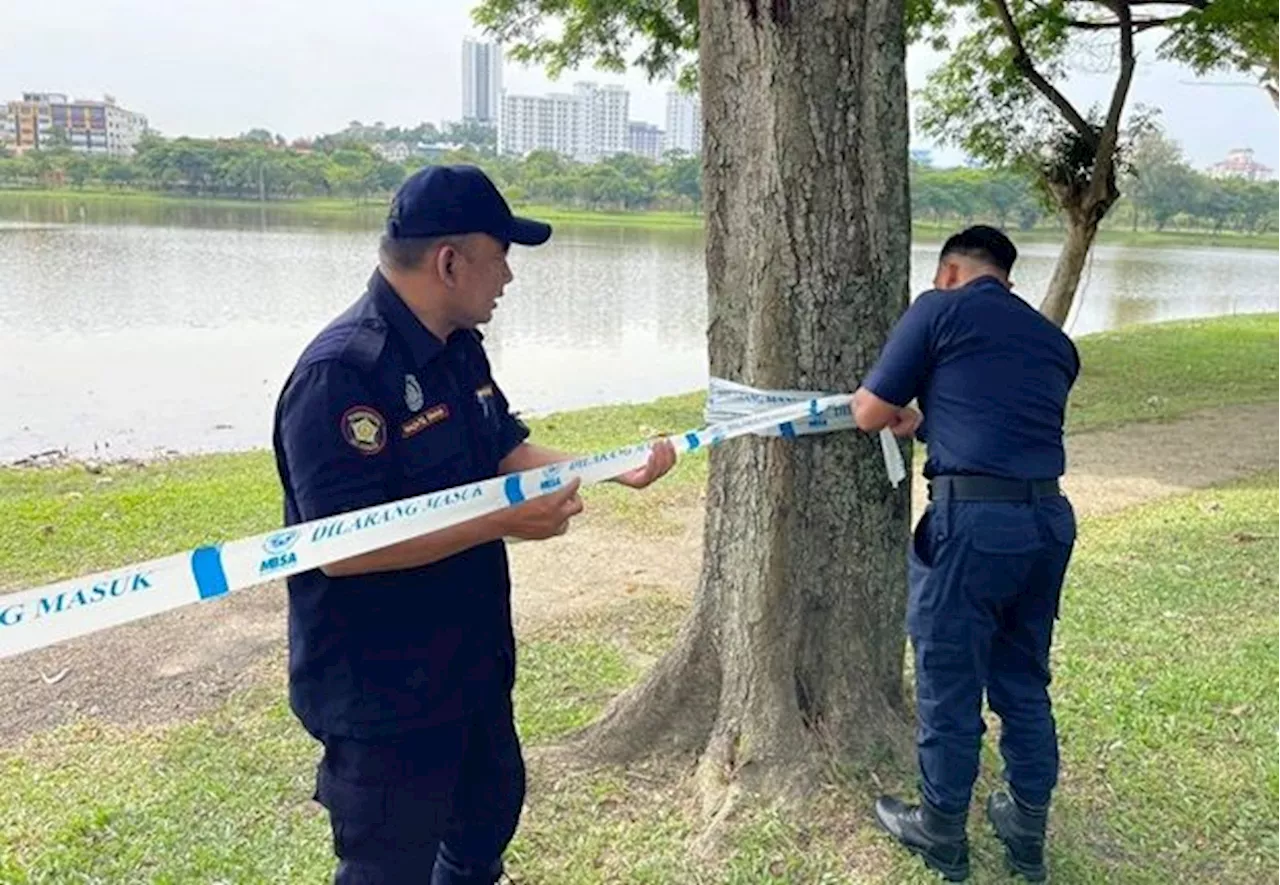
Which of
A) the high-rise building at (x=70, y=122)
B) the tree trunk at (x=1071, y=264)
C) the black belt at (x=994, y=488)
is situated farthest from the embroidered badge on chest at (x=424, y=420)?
the high-rise building at (x=70, y=122)

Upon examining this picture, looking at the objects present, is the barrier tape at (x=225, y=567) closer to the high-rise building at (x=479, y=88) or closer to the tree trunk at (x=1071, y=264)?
the tree trunk at (x=1071, y=264)

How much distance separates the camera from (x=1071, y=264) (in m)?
12.3

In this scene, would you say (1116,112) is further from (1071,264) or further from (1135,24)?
(1071,264)

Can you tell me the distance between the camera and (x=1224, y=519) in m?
6.76

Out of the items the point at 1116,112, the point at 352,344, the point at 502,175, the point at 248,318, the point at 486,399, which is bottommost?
the point at 248,318

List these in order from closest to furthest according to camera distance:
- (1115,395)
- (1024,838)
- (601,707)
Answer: (1024,838), (601,707), (1115,395)

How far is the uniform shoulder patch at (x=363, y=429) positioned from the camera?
1955 millimetres

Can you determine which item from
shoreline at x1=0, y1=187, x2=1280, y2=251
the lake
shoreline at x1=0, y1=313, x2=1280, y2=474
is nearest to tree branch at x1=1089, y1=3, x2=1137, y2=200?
shoreline at x1=0, y1=313, x2=1280, y2=474

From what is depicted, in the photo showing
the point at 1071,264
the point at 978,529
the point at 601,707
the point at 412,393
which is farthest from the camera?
the point at 1071,264

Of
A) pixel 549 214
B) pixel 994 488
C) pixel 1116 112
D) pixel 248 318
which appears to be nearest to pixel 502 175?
pixel 549 214

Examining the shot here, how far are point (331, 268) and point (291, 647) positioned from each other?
26.2 meters

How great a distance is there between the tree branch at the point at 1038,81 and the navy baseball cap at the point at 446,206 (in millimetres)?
11898

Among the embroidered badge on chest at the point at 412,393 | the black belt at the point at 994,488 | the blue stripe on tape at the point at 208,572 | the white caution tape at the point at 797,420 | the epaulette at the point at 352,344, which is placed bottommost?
the blue stripe on tape at the point at 208,572

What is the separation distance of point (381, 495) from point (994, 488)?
4.86ft
